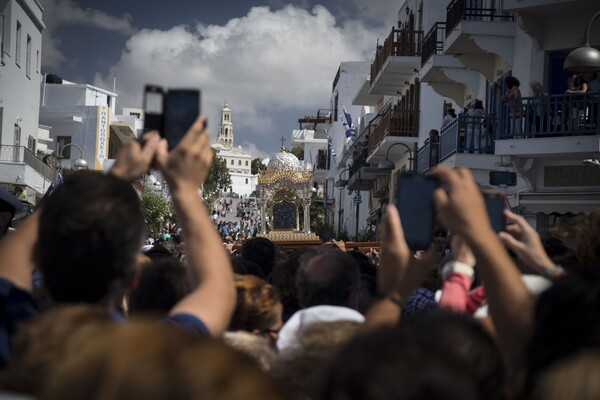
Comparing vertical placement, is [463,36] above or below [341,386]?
above

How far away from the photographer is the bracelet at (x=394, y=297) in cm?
377

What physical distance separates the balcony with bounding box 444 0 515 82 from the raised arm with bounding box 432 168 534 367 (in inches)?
687

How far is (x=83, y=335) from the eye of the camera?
6.95ft

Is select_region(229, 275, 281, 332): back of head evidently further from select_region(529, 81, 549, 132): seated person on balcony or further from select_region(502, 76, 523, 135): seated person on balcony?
select_region(502, 76, 523, 135): seated person on balcony

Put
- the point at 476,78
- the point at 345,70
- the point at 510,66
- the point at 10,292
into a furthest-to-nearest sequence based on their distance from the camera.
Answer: the point at 345,70 → the point at 476,78 → the point at 510,66 → the point at 10,292

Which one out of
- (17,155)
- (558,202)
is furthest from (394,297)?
(17,155)

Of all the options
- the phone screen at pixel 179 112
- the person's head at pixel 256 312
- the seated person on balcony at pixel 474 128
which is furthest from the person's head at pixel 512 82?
the phone screen at pixel 179 112

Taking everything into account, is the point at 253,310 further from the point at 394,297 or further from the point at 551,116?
the point at 551,116

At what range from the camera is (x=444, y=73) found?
25.4 m

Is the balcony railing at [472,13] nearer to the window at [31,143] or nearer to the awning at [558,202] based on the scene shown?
the awning at [558,202]

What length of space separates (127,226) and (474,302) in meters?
2.07

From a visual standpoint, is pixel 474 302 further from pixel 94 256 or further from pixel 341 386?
pixel 341 386

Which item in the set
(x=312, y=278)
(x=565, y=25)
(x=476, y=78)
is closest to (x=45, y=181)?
(x=476, y=78)

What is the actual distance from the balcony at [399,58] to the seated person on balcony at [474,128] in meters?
10.5
